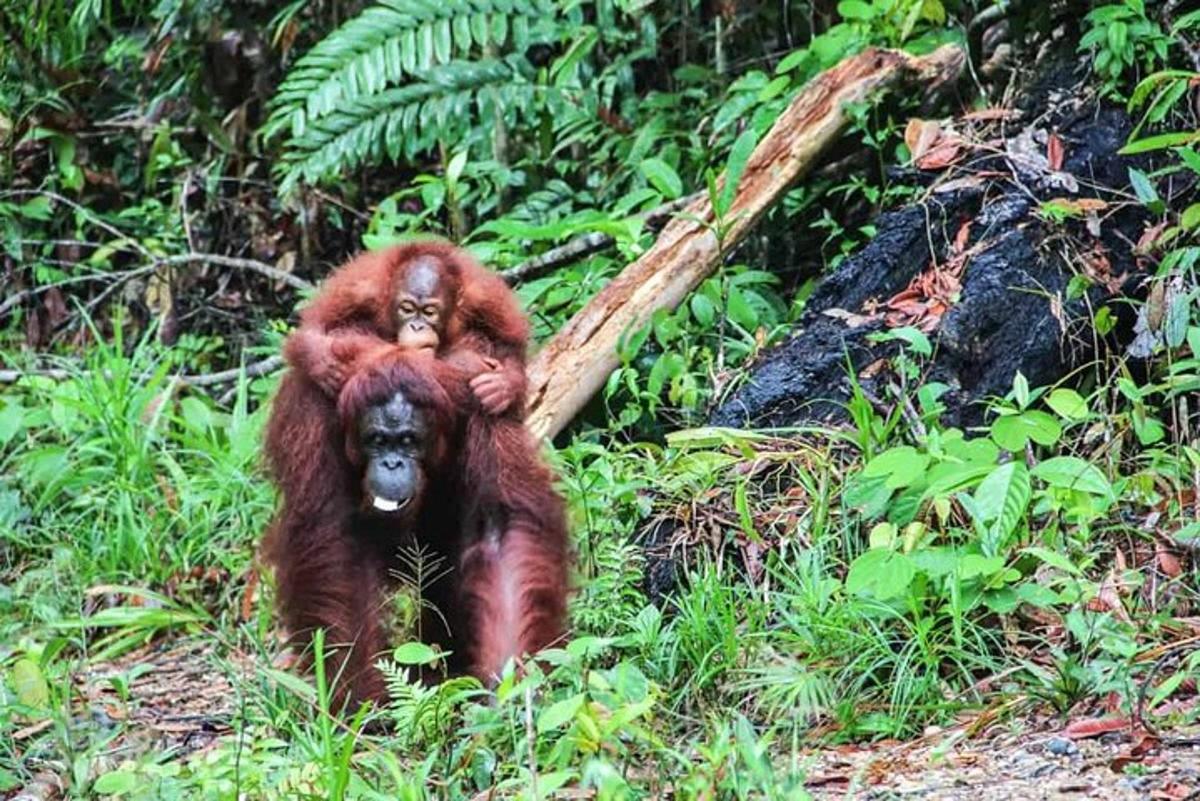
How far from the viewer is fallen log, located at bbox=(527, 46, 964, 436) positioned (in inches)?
208

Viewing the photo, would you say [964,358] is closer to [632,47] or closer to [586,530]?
[586,530]

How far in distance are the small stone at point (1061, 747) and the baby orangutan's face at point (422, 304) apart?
1.69m

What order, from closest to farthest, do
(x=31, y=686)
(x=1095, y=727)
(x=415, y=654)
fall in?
1. (x=1095, y=727)
2. (x=415, y=654)
3. (x=31, y=686)

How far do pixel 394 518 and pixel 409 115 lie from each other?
253 centimetres

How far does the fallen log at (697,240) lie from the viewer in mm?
5281

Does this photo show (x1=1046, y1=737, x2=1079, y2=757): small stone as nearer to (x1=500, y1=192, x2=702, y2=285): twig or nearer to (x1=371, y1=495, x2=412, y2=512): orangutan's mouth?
(x1=371, y1=495, x2=412, y2=512): orangutan's mouth

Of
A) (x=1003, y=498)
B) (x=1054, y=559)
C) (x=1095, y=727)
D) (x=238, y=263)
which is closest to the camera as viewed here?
(x=1095, y=727)

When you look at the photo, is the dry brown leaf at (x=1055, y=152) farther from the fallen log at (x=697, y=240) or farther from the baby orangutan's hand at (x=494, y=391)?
the baby orangutan's hand at (x=494, y=391)

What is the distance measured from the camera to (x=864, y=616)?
154 inches

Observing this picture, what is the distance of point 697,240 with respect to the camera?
5.45 m

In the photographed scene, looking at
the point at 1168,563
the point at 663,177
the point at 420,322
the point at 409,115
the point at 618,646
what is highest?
the point at 409,115

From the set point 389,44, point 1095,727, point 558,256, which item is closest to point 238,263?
point 389,44

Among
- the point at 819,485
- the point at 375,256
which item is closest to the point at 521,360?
the point at 375,256

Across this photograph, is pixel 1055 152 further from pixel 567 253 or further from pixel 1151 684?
pixel 1151 684
